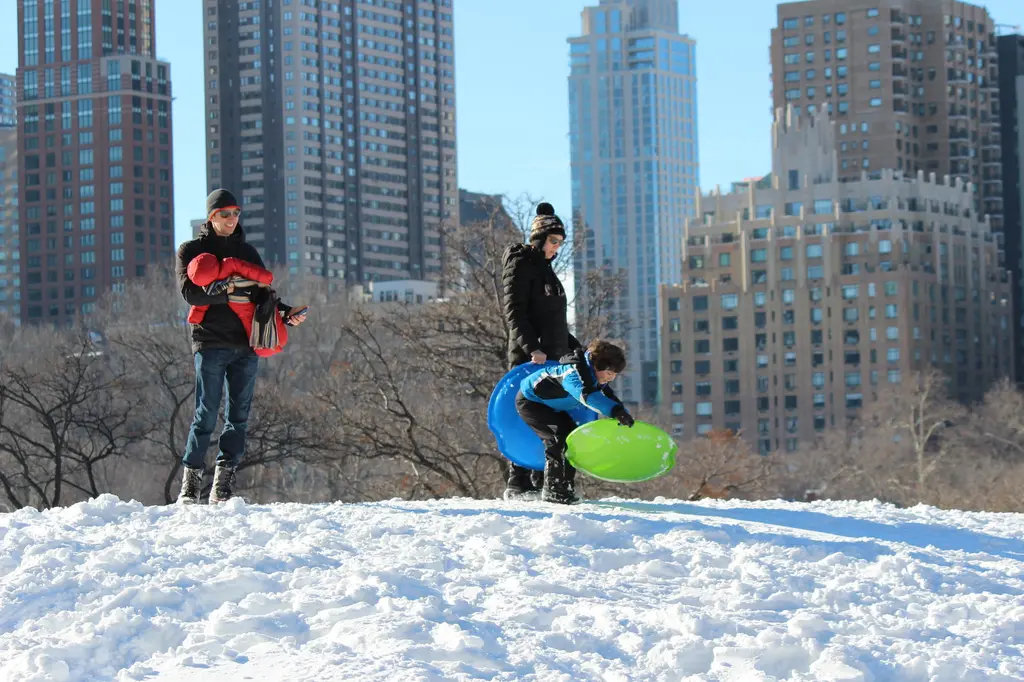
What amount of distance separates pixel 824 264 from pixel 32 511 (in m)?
138

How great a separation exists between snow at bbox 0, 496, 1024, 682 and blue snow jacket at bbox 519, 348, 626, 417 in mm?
906

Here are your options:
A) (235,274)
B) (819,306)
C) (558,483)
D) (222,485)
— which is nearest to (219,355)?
(235,274)

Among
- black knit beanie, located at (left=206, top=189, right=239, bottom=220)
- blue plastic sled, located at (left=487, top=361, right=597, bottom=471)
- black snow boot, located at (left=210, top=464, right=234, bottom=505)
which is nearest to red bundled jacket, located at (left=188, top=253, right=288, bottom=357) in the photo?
black knit beanie, located at (left=206, top=189, right=239, bottom=220)

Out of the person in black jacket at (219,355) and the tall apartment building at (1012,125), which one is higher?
the tall apartment building at (1012,125)

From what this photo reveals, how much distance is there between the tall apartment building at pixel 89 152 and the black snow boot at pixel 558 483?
6381 inches

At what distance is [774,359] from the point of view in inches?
5758

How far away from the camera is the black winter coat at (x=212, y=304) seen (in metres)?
11.4

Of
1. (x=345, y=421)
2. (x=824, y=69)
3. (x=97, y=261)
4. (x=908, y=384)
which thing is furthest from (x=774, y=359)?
(x=345, y=421)

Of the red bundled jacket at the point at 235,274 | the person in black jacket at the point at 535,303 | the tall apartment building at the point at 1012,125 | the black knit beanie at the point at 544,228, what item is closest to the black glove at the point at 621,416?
the person in black jacket at the point at 535,303

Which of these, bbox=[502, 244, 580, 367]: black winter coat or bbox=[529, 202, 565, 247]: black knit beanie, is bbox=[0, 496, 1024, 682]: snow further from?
bbox=[529, 202, 565, 247]: black knit beanie

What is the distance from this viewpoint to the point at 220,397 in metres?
11.6

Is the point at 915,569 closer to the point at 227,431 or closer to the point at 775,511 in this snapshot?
the point at 775,511

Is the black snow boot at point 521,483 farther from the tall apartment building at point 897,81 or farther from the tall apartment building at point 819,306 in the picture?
the tall apartment building at point 897,81

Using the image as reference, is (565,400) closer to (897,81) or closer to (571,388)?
(571,388)
